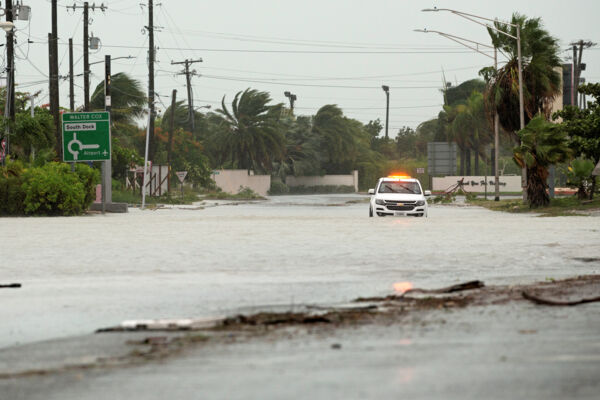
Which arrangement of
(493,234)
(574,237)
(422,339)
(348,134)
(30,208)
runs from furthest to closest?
(348,134) → (30,208) → (493,234) → (574,237) → (422,339)

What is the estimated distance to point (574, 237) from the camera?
21.3 metres

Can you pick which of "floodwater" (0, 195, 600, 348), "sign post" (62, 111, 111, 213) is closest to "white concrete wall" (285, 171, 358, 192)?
"sign post" (62, 111, 111, 213)

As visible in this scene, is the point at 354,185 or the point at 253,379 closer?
the point at 253,379

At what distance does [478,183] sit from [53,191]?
6251cm

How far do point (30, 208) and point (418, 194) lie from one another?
48.7ft

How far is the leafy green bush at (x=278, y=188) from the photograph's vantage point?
311 feet

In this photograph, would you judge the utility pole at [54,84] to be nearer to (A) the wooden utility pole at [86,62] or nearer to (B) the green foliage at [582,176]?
(A) the wooden utility pole at [86,62]

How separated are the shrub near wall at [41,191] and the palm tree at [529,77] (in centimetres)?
2069

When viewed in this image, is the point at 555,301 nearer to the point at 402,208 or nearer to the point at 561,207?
the point at 402,208

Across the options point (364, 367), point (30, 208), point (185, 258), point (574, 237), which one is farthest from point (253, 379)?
point (30, 208)

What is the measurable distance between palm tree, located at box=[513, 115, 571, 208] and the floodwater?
44.0ft

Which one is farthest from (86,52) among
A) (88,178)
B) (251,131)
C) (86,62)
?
(251,131)

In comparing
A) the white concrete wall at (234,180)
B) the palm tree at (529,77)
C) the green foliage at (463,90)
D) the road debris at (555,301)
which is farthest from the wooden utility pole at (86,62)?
the green foliage at (463,90)

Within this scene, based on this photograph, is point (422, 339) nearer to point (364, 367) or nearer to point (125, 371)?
point (364, 367)
